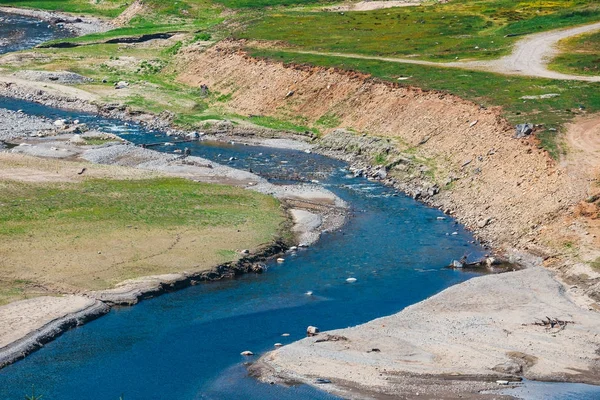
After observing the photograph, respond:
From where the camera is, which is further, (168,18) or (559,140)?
(168,18)

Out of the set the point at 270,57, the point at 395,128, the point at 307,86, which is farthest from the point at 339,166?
the point at 270,57

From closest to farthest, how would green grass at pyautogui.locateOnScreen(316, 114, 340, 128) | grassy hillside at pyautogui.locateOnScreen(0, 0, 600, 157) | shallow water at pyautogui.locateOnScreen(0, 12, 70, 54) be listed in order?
grassy hillside at pyautogui.locateOnScreen(0, 0, 600, 157) < green grass at pyautogui.locateOnScreen(316, 114, 340, 128) < shallow water at pyautogui.locateOnScreen(0, 12, 70, 54)

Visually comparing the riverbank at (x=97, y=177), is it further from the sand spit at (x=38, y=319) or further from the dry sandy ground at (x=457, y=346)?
the dry sandy ground at (x=457, y=346)

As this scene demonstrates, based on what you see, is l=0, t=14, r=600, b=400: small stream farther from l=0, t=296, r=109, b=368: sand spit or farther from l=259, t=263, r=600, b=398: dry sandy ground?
l=259, t=263, r=600, b=398: dry sandy ground

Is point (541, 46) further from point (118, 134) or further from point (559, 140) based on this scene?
point (118, 134)

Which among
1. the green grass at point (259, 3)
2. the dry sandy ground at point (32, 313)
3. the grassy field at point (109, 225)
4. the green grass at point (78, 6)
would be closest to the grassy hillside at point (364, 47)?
the green grass at point (259, 3)

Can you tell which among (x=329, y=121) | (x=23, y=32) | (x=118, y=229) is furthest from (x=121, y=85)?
(x=23, y=32)

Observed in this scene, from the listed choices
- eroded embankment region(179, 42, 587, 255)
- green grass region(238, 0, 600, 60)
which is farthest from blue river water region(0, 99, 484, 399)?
green grass region(238, 0, 600, 60)
